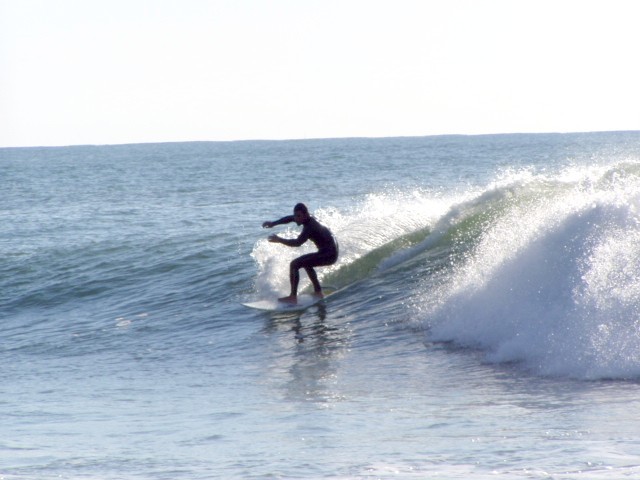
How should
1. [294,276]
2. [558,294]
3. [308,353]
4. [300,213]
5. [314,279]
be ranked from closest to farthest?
[558,294], [308,353], [300,213], [294,276], [314,279]

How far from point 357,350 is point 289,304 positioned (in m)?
2.79

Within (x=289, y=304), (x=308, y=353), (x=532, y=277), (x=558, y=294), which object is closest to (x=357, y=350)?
(x=308, y=353)

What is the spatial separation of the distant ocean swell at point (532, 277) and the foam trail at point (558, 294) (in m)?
0.01

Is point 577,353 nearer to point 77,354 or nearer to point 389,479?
point 389,479

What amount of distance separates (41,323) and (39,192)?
28.5 metres

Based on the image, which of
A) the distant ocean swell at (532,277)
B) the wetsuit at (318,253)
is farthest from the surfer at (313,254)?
the distant ocean swell at (532,277)

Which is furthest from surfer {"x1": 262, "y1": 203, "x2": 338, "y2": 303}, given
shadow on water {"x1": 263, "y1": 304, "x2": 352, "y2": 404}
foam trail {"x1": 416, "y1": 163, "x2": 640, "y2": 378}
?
foam trail {"x1": 416, "y1": 163, "x2": 640, "y2": 378}

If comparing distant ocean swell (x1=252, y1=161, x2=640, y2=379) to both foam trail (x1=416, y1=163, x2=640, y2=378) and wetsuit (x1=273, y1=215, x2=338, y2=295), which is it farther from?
wetsuit (x1=273, y1=215, x2=338, y2=295)

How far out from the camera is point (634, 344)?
844 centimetres

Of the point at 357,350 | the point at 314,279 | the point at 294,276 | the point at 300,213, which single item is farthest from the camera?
the point at 314,279

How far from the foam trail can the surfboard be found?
5.53 feet

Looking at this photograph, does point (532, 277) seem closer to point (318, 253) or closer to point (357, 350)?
point (357, 350)

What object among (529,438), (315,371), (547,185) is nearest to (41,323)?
(315,371)

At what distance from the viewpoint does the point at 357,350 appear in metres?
10.7
